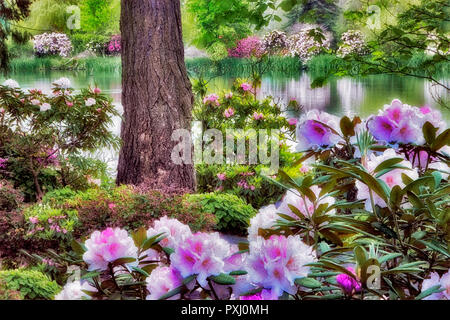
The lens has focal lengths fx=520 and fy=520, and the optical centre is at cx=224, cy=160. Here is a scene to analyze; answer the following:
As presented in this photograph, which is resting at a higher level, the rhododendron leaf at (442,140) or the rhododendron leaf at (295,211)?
the rhododendron leaf at (442,140)

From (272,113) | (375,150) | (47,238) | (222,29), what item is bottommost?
(47,238)

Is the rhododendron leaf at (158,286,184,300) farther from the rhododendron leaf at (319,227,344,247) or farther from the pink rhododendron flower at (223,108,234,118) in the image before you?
the pink rhododendron flower at (223,108,234,118)

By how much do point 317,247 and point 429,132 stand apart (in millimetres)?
242

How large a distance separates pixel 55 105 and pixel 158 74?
0.58m

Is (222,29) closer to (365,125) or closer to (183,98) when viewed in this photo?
(183,98)

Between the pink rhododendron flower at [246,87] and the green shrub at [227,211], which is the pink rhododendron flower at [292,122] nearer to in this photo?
the pink rhododendron flower at [246,87]

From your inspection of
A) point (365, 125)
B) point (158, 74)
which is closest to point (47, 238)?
point (158, 74)

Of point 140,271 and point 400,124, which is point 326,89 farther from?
point 140,271

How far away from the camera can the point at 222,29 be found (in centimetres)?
368

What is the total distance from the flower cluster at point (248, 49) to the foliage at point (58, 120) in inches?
55.1

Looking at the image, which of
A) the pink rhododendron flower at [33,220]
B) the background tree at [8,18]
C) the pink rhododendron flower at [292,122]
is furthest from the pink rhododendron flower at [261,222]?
the pink rhododendron flower at [292,122]

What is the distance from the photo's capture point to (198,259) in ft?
1.60

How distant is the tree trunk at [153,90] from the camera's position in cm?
290

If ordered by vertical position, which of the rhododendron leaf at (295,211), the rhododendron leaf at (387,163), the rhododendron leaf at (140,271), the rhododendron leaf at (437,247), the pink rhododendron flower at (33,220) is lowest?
the pink rhododendron flower at (33,220)
